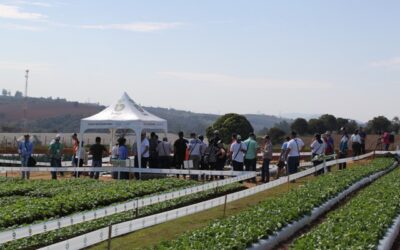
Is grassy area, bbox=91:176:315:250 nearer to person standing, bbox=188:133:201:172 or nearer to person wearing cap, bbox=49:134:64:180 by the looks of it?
person standing, bbox=188:133:201:172

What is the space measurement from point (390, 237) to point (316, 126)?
69279mm

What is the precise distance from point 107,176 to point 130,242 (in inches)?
620

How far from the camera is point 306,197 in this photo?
16688 millimetres

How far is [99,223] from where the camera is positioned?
1385 cm

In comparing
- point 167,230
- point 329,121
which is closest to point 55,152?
point 167,230

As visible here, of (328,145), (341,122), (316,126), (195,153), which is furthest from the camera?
(341,122)

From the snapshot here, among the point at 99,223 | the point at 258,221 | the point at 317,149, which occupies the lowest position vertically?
the point at 99,223

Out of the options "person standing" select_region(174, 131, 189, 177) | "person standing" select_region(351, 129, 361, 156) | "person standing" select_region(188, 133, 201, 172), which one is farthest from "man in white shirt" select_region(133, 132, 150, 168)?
"person standing" select_region(351, 129, 361, 156)

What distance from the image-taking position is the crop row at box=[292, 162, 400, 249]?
10.5 m

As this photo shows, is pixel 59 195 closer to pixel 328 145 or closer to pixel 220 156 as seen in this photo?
pixel 220 156

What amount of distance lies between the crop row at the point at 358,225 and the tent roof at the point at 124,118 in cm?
1312

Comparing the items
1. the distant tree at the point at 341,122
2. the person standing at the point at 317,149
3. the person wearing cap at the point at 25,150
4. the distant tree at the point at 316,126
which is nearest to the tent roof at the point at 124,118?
the person wearing cap at the point at 25,150

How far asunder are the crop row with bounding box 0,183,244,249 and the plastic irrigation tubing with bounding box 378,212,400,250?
5.94 metres

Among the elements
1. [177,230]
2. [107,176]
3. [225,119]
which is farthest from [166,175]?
[225,119]
